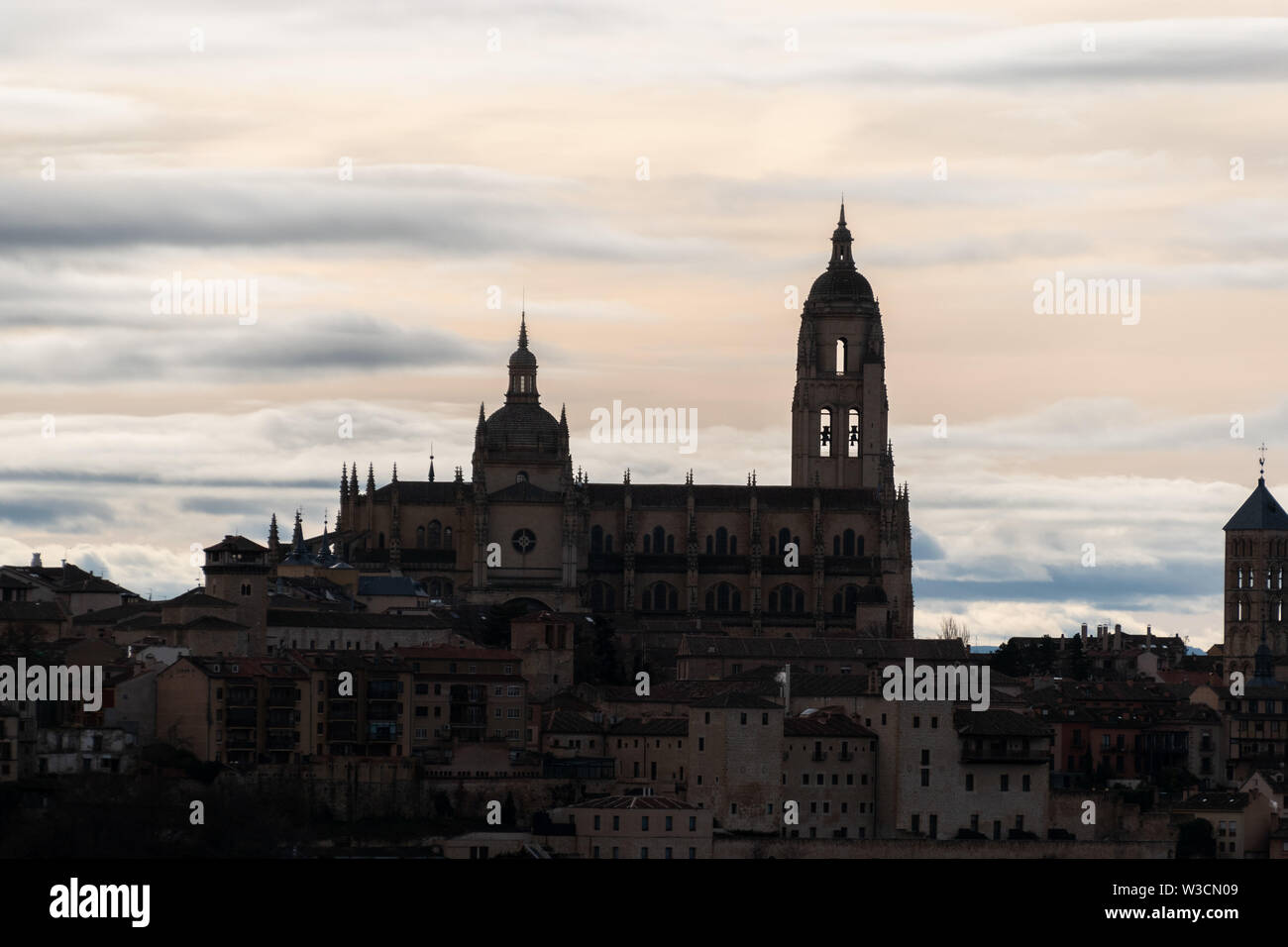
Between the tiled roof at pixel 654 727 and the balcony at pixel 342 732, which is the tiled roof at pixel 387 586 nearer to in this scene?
the tiled roof at pixel 654 727

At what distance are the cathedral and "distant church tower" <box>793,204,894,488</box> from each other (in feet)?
21.3

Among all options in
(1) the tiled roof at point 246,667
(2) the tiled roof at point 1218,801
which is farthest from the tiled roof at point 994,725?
(1) the tiled roof at point 246,667

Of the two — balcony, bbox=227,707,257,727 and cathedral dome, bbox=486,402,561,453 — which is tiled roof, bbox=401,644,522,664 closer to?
balcony, bbox=227,707,257,727

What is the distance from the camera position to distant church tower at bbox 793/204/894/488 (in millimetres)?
177000

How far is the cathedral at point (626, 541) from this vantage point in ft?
523

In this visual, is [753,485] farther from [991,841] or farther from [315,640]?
[991,841]

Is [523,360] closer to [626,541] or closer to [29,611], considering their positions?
[626,541]

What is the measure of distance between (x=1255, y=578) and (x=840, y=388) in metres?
21.8

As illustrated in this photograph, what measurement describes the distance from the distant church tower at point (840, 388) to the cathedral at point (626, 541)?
21.3 ft

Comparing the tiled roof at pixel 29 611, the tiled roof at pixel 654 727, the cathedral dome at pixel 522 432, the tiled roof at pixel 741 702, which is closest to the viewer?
the tiled roof at pixel 741 702

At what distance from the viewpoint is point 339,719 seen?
400 ft
